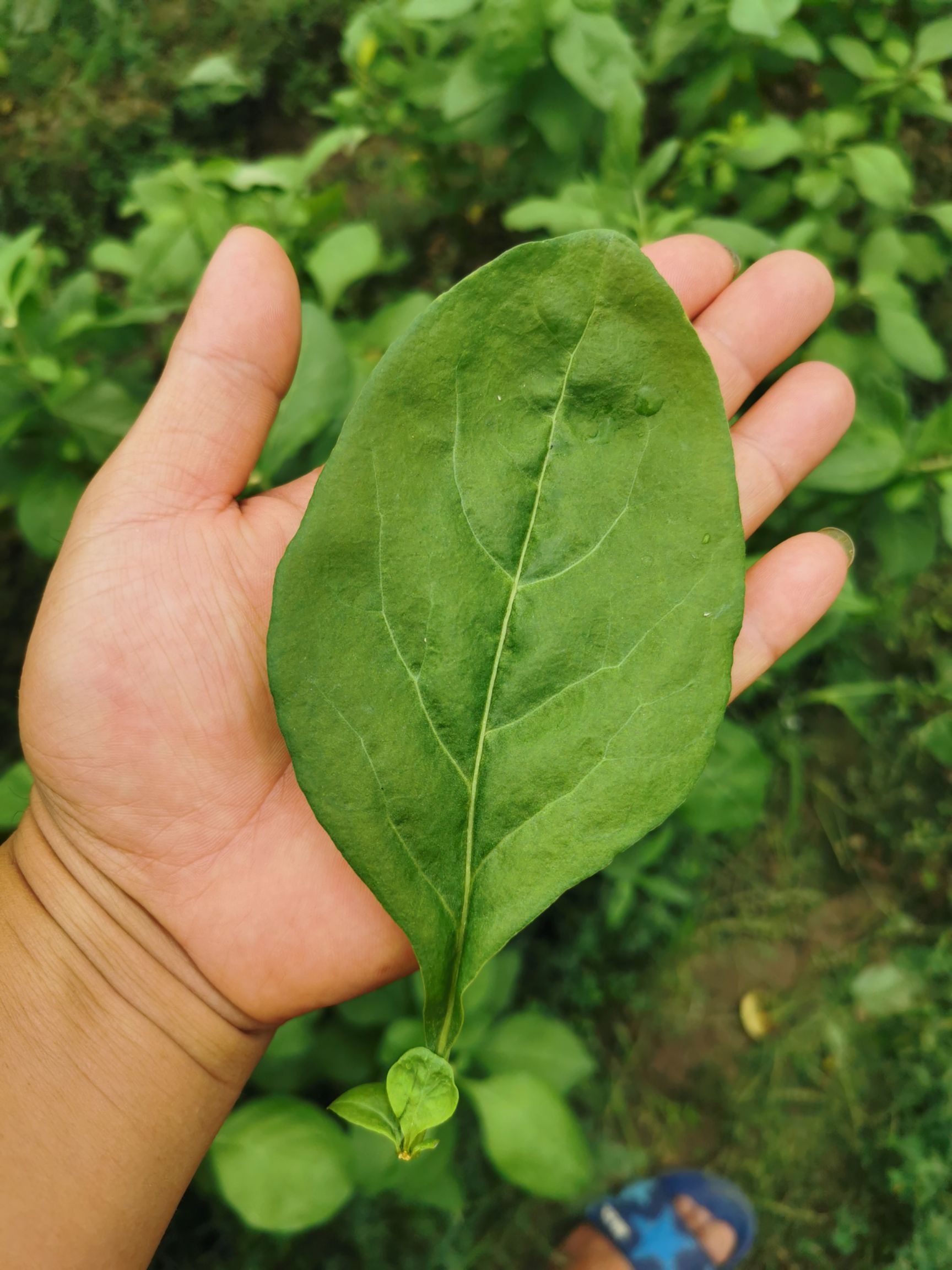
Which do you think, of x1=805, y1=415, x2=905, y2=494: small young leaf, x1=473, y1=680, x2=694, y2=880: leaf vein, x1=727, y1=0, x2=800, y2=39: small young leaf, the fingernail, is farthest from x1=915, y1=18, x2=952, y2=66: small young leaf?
x1=473, y1=680, x2=694, y2=880: leaf vein

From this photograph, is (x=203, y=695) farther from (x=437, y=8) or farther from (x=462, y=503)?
(x=437, y=8)

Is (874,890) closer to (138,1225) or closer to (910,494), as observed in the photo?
(910,494)

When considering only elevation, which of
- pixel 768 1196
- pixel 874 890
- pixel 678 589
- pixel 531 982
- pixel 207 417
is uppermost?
pixel 207 417

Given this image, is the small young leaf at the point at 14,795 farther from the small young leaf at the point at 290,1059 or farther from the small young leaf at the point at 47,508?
the small young leaf at the point at 290,1059

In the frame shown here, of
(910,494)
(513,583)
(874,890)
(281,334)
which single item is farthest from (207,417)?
(874,890)

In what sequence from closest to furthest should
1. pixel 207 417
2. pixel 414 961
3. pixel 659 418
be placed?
pixel 659 418, pixel 207 417, pixel 414 961

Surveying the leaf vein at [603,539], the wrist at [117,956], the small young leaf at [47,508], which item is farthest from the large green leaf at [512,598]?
the small young leaf at [47,508]

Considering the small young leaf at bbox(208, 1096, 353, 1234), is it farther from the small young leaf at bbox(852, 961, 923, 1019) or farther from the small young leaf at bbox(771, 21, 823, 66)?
the small young leaf at bbox(771, 21, 823, 66)
